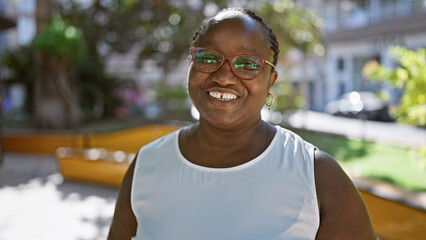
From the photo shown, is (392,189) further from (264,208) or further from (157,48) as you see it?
(157,48)

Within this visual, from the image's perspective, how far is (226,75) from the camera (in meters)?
1.37

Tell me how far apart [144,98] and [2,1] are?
9983mm

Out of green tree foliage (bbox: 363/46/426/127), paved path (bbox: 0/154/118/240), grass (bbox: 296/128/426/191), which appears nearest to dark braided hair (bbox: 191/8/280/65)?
paved path (bbox: 0/154/118/240)

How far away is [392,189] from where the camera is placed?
4645mm

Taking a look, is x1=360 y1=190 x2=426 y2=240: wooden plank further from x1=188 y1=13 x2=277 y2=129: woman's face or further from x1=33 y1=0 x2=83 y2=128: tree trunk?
x1=33 y1=0 x2=83 y2=128: tree trunk

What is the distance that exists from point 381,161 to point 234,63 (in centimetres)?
682

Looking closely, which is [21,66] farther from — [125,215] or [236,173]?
[236,173]

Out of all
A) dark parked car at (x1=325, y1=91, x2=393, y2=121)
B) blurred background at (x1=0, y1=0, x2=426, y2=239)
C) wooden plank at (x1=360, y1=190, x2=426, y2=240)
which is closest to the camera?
wooden plank at (x1=360, y1=190, x2=426, y2=240)

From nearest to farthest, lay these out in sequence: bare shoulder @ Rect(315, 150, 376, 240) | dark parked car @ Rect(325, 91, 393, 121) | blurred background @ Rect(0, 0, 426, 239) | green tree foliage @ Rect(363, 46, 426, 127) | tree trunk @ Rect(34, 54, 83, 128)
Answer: bare shoulder @ Rect(315, 150, 376, 240)
green tree foliage @ Rect(363, 46, 426, 127)
blurred background @ Rect(0, 0, 426, 239)
tree trunk @ Rect(34, 54, 83, 128)
dark parked car @ Rect(325, 91, 393, 121)

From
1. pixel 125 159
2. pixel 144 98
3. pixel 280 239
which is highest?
pixel 280 239

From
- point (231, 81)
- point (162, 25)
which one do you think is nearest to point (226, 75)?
point (231, 81)

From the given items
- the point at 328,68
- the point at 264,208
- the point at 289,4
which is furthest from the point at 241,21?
the point at 328,68

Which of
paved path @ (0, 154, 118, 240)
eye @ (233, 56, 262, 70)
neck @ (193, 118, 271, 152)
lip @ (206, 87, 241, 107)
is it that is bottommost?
paved path @ (0, 154, 118, 240)

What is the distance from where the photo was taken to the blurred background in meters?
5.55
